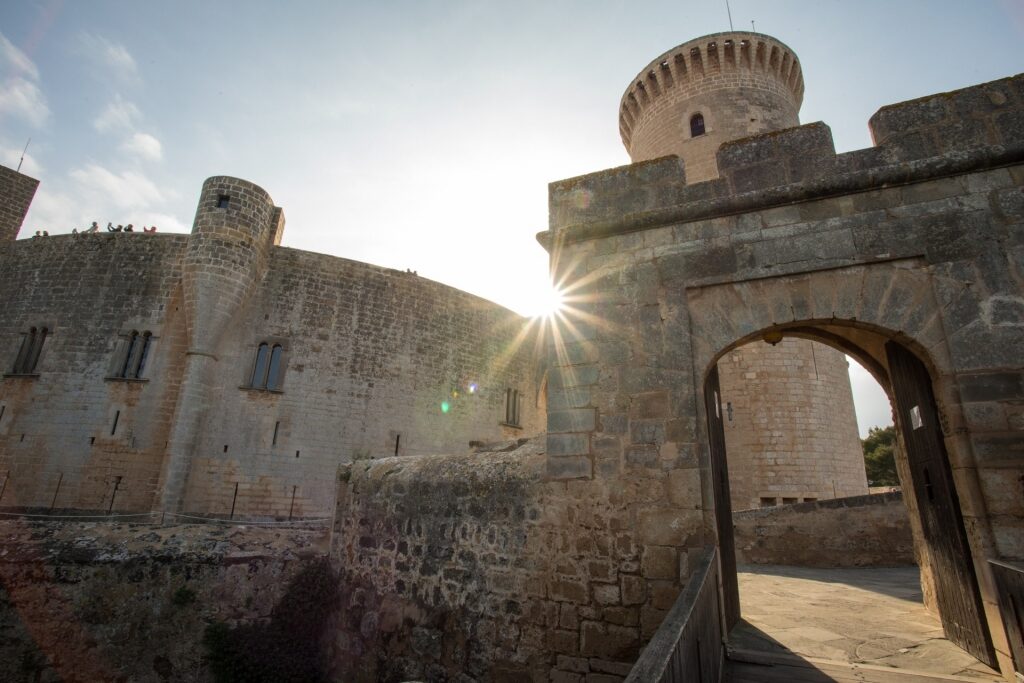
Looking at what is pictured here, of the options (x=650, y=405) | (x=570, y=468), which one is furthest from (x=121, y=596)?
(x=650, y=405)

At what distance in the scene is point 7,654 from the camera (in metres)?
5.23

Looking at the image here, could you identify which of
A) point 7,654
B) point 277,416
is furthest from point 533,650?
point 277,416

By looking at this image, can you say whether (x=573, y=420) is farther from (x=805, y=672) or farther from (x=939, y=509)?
(x=939, y=509)

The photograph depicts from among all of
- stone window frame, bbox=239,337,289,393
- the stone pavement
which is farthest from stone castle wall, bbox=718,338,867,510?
stone window frame, bbox=239,337,289,393

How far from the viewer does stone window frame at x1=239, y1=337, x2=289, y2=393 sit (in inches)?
508

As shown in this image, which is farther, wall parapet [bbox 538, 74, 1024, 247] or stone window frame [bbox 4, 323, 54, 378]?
stone window frame [bbox 4, 323, 54, 378]

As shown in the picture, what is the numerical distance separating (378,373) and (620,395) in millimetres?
11106

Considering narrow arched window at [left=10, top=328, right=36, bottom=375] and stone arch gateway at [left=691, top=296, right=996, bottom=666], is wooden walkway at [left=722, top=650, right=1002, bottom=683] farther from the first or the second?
narrow arched window at [left=10, top=328, right=36, bottom=375]

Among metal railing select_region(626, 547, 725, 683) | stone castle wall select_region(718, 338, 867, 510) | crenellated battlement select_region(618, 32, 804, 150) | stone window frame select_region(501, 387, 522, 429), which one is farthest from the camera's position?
stone window frame select_region(501, 387, 522, 429)

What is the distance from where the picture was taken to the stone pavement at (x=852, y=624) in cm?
331

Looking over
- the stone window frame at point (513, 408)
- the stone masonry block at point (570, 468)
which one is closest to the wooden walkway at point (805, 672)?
the stone masonry block at point (570, 468)

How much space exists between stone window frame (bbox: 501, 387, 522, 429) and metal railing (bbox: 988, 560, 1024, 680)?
46.3 feet

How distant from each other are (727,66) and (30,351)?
20.9m

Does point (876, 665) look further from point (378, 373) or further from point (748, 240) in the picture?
point (378, 373)
